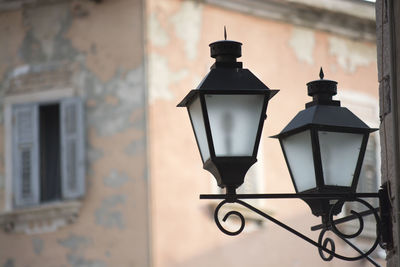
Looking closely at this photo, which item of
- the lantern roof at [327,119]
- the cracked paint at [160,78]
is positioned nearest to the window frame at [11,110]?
the cracked paint at [160,78]

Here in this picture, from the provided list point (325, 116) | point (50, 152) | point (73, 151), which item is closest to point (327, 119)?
point (325, 116)

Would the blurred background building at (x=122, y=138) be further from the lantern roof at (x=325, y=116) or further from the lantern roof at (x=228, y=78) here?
the lantern roof at (x=228, y=78)

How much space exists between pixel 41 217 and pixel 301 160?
1056cm

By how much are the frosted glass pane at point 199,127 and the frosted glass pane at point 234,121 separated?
0.17 feet

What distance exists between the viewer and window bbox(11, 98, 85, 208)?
1631 centimetres

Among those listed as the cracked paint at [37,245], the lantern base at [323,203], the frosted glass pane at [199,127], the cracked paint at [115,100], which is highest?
the cracked paint at [115,100]

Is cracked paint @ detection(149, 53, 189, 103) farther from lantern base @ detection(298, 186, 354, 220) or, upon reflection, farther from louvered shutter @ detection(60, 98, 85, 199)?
lantern base @ detection(298, 186, 354, 220)

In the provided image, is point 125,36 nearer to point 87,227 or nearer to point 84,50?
point 84,50

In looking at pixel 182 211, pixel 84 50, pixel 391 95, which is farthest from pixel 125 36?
pixel 391 95

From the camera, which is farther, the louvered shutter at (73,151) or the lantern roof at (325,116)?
the louvered shutter at (73,151)

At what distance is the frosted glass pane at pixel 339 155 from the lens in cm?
611

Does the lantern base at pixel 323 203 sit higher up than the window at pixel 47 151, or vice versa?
the window at pixel 47 151

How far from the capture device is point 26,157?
54.5 ft

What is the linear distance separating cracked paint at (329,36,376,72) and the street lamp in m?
12.0
